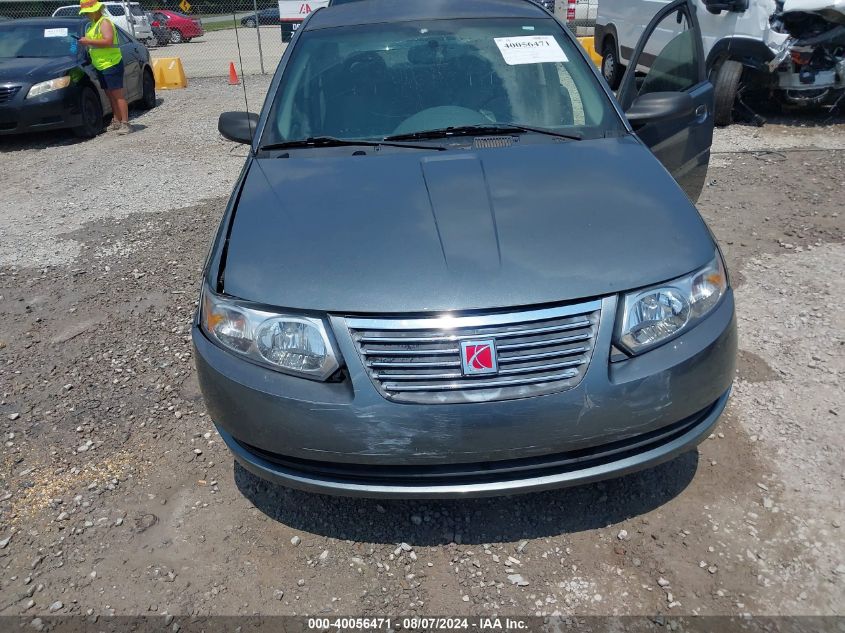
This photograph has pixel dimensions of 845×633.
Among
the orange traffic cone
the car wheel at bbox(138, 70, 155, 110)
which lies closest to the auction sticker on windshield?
the car wheel at bbox(138, 70, 155, 110)

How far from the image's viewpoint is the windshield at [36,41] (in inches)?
388

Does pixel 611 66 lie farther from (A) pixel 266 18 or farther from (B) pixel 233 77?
(A) pixel 266 18

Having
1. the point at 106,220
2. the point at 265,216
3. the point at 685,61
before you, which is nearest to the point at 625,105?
the point at 685,61

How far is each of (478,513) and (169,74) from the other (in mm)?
13810

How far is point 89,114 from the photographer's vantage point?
32.0 ft

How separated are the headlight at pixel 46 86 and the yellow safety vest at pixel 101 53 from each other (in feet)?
1.63

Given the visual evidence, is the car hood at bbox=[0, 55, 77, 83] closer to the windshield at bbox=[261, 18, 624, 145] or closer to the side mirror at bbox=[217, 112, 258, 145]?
the side mirror at bbox=[217, 112, 258, 145]

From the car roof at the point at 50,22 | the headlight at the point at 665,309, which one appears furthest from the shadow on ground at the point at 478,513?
the car roof at the point at 50,22

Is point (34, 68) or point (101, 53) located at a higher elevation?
point (101, 53)

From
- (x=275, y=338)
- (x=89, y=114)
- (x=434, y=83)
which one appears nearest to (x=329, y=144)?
(x=434, y=83)

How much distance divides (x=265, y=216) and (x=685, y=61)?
3175mm

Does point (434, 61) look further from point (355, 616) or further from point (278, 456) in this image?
point (355, 616)

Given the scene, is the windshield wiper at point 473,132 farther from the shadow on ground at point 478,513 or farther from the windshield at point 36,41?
the windshield at point 36,41

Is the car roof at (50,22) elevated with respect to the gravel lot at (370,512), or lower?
elevated
